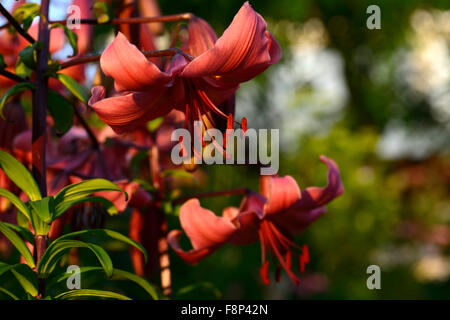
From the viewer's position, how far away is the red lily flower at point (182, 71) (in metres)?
0.34

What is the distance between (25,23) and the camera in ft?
1.31

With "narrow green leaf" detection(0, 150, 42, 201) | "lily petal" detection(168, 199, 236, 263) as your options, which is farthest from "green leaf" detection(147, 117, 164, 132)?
"narrow green leaf" detection(0, 150, 42, 201)

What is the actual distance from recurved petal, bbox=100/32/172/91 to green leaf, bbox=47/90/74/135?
0.08m

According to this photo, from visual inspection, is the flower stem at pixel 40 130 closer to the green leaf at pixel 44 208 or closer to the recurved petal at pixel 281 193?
the green leaf at pixel 44 208

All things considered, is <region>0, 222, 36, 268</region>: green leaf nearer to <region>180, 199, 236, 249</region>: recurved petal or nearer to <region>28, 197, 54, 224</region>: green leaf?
<region>28, 197, 54, 224</region>: green leaf

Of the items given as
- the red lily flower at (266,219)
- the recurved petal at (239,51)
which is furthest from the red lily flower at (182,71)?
the red lily flower at (266,219)

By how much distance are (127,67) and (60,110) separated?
0.34 ft

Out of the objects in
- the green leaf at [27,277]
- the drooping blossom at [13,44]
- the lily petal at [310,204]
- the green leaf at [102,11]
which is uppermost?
the drooping blossom at [13,44]

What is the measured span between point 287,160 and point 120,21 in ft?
6.58

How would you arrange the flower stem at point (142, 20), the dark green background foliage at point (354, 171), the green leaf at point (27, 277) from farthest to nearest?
the dark green background foliage at point (354, 171) → the flower stem at point (142, 20) → the green leaf at point (27, 277)

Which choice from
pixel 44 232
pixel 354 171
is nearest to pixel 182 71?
pixel 44 232

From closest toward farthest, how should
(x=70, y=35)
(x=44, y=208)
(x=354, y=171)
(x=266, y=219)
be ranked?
(x=44, y=208)
(x=70, y=35)
(x=266, y=219)
(x=354, y=171)

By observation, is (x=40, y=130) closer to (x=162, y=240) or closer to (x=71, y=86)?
(x=71, y=86)

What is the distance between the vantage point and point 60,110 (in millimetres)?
415
